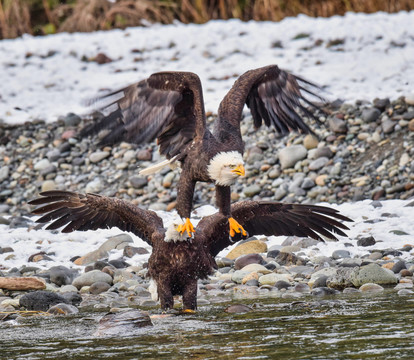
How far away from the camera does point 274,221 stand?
249 inches

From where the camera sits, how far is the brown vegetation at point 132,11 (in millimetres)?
16688

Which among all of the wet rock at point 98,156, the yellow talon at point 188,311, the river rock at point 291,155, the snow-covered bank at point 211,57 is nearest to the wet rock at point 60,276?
the yellow talon at point 188,311

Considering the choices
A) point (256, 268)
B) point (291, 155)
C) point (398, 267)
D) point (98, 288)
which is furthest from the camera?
point (291, 155)

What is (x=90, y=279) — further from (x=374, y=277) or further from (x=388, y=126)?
→ (x=388, y=126)

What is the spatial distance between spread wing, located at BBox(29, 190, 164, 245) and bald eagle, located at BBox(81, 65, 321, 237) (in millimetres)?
396

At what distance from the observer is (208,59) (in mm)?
14789

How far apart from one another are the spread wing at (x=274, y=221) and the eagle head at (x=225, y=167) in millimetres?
286

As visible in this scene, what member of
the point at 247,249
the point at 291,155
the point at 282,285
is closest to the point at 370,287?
the point at 282,285

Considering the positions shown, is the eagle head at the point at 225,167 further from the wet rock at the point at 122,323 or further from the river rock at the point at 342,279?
the wet rock at the point at 122,323

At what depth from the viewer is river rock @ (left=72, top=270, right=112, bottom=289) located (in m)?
7.03

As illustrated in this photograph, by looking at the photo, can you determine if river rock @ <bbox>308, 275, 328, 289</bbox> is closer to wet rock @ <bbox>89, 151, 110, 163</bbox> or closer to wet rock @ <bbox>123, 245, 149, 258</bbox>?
wet rock @ <bbox>123, 245, 149, 258</bbox>

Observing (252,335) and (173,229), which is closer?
(252,335)

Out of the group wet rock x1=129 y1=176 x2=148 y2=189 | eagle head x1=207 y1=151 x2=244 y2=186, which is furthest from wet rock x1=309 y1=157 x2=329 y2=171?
eagle head x1=207 y1=151 x2=244 y2=186

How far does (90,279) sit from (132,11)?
36.7 feet
